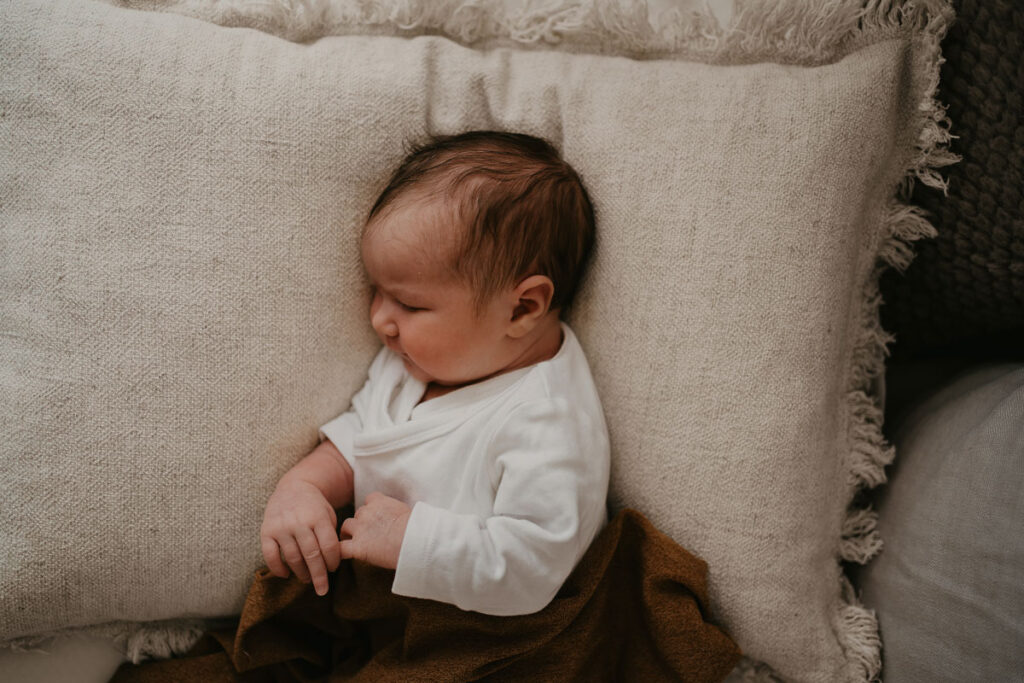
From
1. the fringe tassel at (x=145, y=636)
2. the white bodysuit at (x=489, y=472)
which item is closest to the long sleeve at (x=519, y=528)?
the white bodysuit at (x=489, y=472)

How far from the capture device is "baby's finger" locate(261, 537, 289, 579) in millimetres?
845

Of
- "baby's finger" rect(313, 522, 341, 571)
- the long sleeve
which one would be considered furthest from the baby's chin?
"baby's finger" rect(313, 522, 341, 571)

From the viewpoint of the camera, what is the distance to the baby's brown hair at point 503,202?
2.80 feet

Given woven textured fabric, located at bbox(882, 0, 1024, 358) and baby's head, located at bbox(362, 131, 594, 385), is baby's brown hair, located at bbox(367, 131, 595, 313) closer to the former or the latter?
baby's head, located at bbox(362, 131, 594, 385)

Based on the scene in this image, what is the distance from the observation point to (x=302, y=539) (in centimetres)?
84

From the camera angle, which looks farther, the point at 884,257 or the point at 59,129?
the point at 884,257

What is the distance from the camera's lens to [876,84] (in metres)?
0.86

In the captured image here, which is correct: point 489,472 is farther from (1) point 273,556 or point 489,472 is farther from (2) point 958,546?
(2) point 958,546

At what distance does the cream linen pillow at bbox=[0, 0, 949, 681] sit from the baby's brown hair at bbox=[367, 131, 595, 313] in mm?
37

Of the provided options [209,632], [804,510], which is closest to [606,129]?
[804,510]

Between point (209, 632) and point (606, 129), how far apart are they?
84 cm

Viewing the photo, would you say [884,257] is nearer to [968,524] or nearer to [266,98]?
Answer: [968,524]

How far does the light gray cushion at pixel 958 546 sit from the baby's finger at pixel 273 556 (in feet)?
2.53

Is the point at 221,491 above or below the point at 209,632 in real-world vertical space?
above
